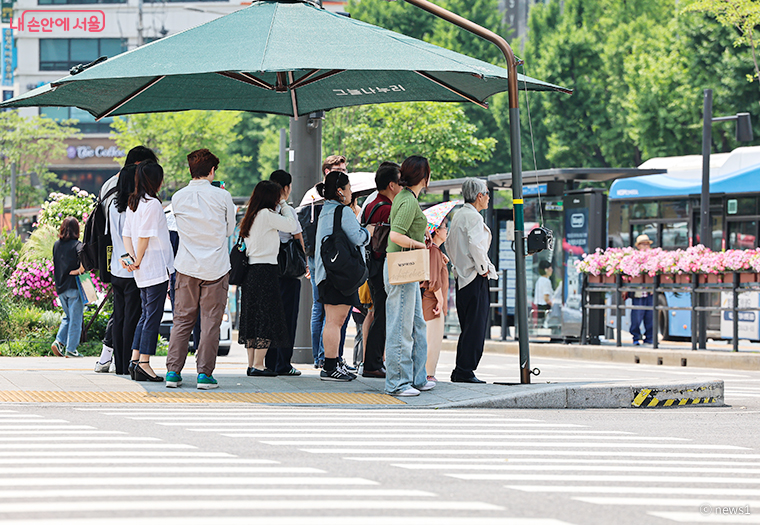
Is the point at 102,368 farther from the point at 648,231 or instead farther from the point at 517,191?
the point at 648,231

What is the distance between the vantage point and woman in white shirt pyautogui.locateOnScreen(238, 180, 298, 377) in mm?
9695

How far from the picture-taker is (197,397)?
8.98m

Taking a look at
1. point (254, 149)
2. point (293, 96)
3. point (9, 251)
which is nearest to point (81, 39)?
point (254, 149)

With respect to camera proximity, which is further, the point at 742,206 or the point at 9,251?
the point at 742,206

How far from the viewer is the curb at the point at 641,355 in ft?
51.6

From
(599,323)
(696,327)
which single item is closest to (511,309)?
(599,323)

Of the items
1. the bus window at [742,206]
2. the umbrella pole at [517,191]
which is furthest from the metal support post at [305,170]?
the bus window at [742,206]

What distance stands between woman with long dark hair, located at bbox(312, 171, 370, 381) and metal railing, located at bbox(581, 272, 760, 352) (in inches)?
315

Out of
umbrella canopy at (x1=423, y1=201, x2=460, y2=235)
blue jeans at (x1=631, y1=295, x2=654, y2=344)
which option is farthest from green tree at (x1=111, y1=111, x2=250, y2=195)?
umbrella canopy at (x1=423, y1=201, x2=460, y2=235)

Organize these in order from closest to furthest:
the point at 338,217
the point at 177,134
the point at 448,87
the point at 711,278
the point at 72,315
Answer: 1. the point at 338,217
2. the point at 448,87
3. the point at 72,315
4. the point at 711,278
5. the point at 177,134

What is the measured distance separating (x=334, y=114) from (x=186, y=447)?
102 feet

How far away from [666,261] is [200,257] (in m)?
9.69

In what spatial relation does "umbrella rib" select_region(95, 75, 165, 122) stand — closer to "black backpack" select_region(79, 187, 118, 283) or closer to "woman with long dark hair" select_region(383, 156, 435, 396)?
"black backpack" select_region(79, 187, 118, 283)

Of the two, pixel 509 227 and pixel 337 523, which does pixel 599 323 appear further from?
pixel 337 523
